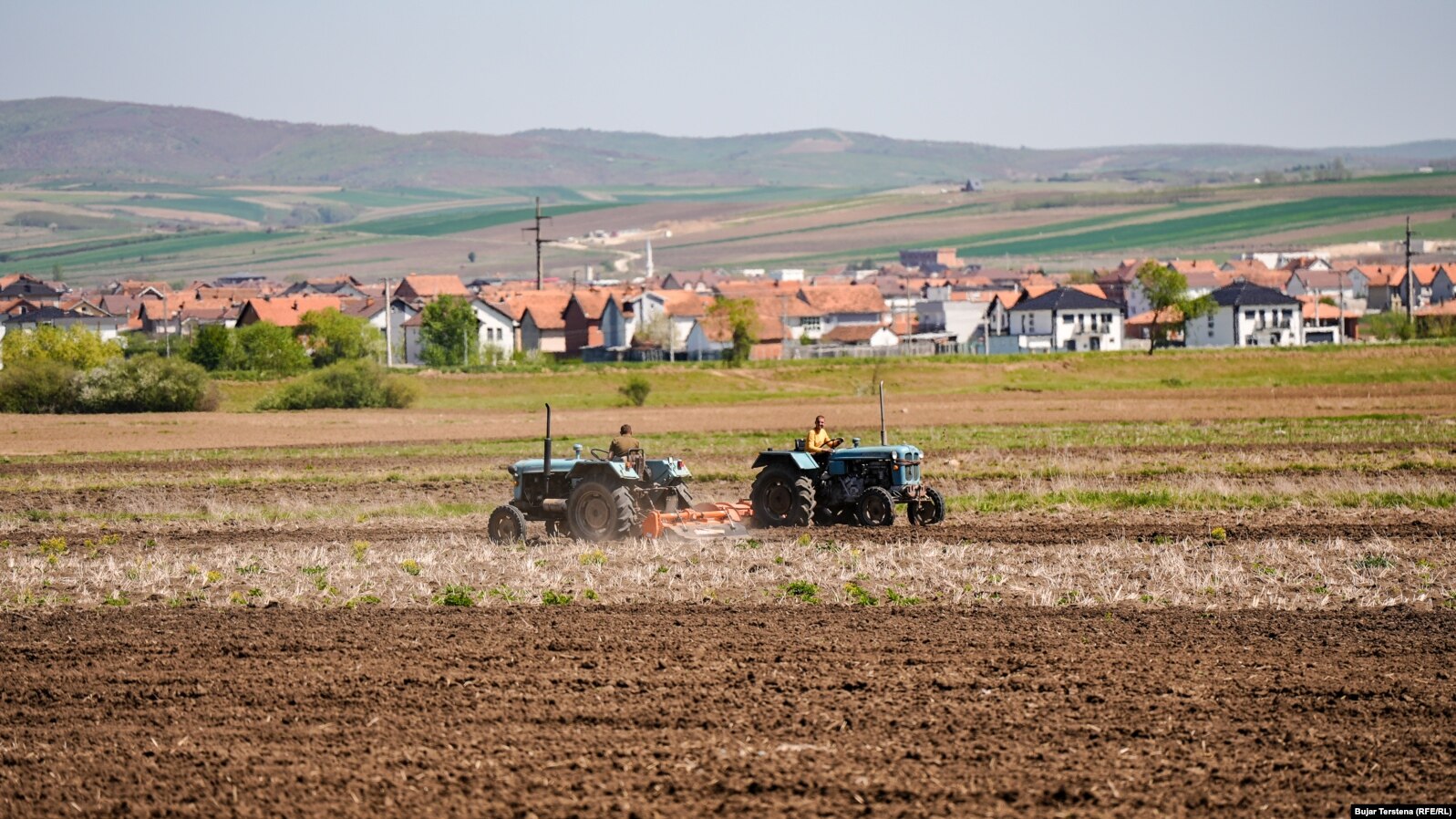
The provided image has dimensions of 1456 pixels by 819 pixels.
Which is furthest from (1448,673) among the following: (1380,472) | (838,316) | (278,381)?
(838,316)

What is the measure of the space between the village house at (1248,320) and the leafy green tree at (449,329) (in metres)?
49.7

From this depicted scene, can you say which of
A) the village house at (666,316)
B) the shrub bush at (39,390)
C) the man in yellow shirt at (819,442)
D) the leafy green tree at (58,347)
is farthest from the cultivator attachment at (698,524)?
the village house at (666,316)

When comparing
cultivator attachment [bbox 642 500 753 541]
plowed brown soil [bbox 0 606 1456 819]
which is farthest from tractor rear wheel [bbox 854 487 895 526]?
plowed brown soil [bbox 0 606 1456 819]

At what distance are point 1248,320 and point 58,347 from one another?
255 feet

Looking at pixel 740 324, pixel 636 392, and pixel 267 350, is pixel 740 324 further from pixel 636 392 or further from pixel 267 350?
pixel 636 392

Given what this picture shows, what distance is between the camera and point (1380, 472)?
104ft

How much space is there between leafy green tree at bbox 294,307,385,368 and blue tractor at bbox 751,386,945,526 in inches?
2918

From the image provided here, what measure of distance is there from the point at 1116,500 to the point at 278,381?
5813cm

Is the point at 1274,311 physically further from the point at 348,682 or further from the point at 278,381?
the point at 348,682

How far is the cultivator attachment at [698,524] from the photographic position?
23656 millimetres

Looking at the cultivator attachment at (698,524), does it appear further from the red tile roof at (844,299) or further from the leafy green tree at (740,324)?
the red tile roof at (844,299)

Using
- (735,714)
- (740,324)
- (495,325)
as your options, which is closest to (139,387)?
(740,324)

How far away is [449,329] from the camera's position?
336ft

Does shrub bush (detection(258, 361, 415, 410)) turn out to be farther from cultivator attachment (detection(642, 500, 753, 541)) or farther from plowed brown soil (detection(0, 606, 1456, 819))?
plowed brown soil (detection(0, 606, 1456, 819))
